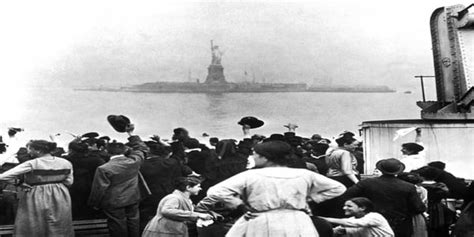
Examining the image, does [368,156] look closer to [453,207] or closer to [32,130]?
[453,207]

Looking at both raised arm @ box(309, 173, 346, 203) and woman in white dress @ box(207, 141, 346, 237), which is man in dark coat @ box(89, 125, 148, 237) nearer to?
woman in white dress @ box(207, 141, 346, 237)

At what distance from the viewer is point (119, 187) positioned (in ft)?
17.5

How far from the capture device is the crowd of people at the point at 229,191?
3223mm

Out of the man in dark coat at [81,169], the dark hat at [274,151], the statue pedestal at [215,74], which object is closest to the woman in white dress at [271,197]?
the dark hat at [274,151]

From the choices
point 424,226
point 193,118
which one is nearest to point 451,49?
point 193,118

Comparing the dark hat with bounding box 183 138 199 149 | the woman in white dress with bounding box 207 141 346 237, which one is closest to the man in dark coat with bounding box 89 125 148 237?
the dark hat with bounding box 183 138 199 149

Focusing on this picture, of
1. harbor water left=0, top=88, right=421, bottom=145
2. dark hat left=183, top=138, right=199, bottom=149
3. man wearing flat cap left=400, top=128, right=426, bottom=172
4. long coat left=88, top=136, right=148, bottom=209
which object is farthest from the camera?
harbor water left=0, top=88, right=421, bottom=145

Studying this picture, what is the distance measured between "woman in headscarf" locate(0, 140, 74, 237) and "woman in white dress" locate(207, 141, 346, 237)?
2217 millimetres

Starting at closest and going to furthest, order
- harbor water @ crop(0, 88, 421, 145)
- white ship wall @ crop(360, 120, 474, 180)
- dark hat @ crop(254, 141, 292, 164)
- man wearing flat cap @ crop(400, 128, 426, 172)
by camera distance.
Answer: dark hat @ crop(254, 141, 292, 164), man wearing flat cap @ crop(400, 128, 426, 172), white ship wall @ crop(360, 120, 474, 180), harbor water @ crop(0, 88, 421, 145)

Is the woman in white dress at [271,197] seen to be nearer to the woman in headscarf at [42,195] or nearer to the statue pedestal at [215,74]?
the woman in headscarf at [42,195]

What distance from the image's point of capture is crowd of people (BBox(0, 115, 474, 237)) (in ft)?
10.6

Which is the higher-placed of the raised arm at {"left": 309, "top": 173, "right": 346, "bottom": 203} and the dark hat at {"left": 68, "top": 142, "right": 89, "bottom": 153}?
the dark hat at {"left": 68, "top": 142, "right": 89, "bottom": 153}

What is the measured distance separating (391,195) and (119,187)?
2.49 metres

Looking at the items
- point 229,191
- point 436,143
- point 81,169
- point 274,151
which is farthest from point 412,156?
point 81,169
